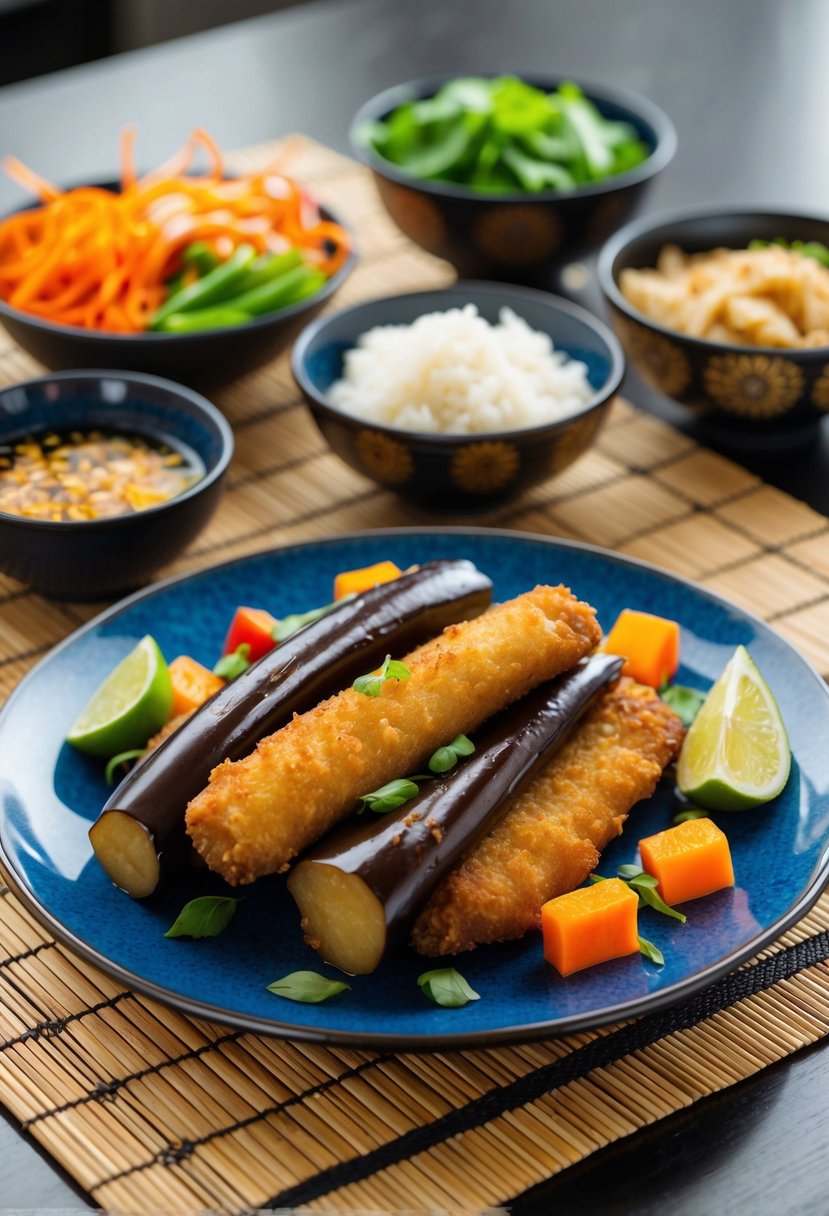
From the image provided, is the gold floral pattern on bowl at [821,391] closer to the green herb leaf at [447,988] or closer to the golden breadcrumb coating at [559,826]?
the golden breadcrumb coating at [559,826]

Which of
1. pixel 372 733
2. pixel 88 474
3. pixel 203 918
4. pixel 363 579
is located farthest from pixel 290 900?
pixel 88 474

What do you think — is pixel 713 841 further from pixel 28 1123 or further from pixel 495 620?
pixel 28 1123

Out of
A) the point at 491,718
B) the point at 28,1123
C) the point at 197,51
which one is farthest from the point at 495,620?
the point at 197,51

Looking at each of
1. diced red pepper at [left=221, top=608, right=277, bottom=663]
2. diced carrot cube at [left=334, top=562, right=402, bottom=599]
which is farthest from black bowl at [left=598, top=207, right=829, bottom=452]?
diced red pepper at [left=221, top=608, right=277, bottom=663]

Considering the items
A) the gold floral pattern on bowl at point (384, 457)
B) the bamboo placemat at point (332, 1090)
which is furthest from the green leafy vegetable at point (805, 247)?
the bamboo placemat at point (332, 1090)

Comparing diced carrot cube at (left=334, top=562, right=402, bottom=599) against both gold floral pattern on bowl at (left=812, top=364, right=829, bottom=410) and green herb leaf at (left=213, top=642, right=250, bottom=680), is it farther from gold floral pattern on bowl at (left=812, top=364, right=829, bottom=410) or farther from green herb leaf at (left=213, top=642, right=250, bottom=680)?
gold floral pattern on bowl at (left=812, top=364, right=829, bottom=410)

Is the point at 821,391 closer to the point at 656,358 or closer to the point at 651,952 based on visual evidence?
the point at 656,358
